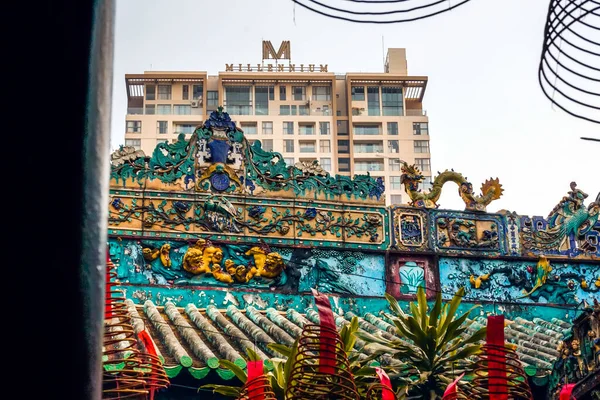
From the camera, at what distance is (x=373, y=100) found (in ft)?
Result: 208

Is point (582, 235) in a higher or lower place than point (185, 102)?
lower

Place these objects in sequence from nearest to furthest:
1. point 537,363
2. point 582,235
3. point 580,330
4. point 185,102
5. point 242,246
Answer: point 580,330, point 537,363, point 242,246, point 582,235, point 185,102

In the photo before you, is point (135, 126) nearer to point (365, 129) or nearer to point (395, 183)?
point (365, 129)

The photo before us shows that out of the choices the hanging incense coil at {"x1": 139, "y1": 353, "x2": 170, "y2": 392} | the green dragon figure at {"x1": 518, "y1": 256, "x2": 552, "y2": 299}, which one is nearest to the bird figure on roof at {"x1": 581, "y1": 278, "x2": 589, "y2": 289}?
the green dragon figure at {"x1": 518, "y1": 256, "x2": 552, "y2": 299}

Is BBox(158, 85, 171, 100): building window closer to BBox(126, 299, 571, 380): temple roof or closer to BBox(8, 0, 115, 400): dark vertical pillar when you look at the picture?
BBox(126, 299, 571, 380): temple roof

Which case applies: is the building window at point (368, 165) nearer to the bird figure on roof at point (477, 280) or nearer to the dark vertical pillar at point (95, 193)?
the bird figure on roof at point (477, 280)

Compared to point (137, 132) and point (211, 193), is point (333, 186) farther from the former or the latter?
point (137, 132)

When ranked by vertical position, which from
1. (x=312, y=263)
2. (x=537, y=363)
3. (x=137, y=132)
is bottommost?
(x=537, y=363)

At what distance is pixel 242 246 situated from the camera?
745 inches

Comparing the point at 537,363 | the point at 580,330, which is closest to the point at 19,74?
the point at 580,330

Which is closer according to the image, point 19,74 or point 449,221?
point 19,74

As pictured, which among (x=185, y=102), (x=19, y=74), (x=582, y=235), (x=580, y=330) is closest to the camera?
(x=19, y=74)

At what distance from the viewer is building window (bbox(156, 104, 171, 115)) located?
2457 inches

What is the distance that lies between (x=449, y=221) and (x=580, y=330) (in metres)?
5.61
